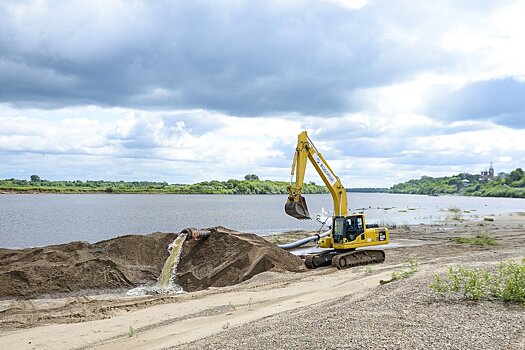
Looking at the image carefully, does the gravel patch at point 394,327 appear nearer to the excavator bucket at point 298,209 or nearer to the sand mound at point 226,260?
the sand mound at point 226,260

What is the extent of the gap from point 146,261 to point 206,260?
9.69 feet

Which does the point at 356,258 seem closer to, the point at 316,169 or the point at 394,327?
the point at 316,169

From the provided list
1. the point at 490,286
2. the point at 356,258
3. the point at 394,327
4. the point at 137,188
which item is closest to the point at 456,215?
the point at 356,258

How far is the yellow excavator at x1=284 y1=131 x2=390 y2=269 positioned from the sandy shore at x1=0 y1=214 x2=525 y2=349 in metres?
1.78

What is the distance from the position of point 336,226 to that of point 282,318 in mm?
13185

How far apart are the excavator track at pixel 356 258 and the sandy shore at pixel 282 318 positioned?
145 centimetres

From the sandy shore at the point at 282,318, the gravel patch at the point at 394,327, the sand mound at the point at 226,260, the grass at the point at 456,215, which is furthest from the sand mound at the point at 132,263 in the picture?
the grass at the point at 456,215

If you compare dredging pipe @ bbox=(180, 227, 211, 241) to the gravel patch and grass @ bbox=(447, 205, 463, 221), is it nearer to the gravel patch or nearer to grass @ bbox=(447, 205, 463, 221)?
the gravel patch

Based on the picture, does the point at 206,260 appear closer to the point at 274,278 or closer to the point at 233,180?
the point at 274,278

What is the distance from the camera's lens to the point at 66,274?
22062mm

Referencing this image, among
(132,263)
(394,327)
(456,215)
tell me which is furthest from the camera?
(456,215)

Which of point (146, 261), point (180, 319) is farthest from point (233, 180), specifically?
point (180, 319)

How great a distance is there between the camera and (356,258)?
23.8 meters

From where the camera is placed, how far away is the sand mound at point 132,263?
21.5 metres
